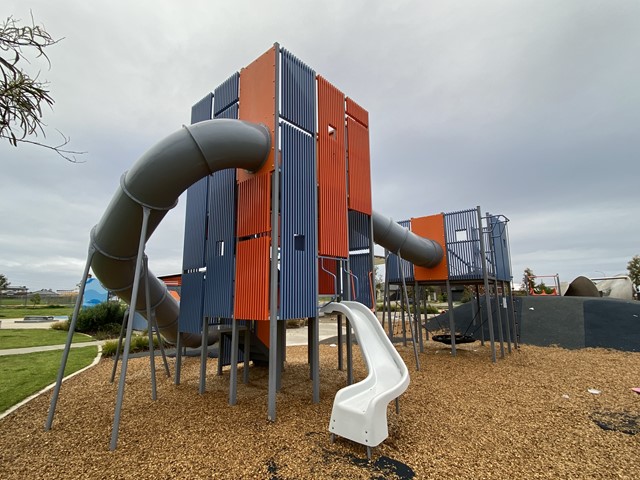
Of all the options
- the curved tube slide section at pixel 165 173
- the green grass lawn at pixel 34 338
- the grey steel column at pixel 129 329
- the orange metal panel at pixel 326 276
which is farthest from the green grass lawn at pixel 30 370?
the orange metal panel at pixel 326 276

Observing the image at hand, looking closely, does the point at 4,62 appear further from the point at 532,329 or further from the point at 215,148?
the point at 532,329

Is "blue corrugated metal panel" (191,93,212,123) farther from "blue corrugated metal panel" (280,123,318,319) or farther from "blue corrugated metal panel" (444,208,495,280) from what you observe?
"blue corrugated metal panel" (444,208,495,280)

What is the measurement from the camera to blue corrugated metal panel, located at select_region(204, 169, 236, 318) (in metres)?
7.10

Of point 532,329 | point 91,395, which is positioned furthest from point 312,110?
point 532,329

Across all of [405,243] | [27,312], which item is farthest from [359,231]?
[27,312]

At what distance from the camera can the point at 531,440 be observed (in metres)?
4.95

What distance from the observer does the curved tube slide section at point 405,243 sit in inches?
406

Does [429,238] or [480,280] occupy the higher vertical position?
[429,238]

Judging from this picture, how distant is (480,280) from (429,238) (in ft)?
7.34

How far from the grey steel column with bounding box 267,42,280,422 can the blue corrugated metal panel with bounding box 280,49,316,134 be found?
0.25 meters

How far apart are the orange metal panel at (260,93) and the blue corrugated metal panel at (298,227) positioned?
0.35m

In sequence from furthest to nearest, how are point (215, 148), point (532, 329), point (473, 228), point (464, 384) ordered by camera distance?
1. point (532, 329)
2. point (473, 228)
3. point (464, 384)
4. point (215, 148)

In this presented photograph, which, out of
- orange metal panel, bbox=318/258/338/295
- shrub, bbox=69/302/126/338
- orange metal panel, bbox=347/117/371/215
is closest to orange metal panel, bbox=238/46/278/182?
orange metal panel, bbox=347/117/371/215

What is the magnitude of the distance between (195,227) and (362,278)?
4.45 meters
